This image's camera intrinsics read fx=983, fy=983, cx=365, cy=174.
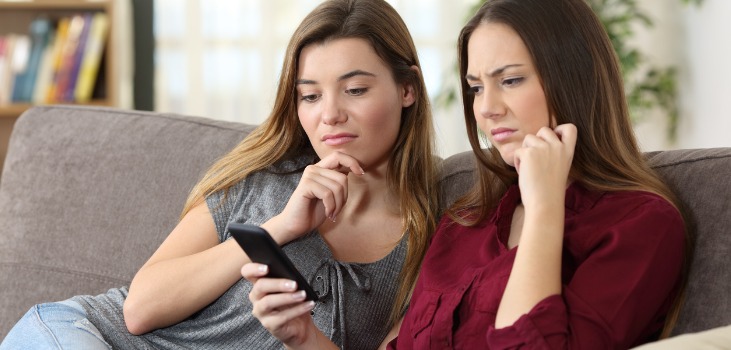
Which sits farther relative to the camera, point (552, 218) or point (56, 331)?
point (56, 331)

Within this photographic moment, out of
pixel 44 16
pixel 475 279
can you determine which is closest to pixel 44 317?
pixel 475 279

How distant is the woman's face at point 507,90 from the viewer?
4.86ft

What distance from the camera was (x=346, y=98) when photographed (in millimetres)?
1797

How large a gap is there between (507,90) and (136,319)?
81 centimetres

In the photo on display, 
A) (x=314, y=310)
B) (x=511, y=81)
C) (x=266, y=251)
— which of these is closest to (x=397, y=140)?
(x=314, y=310)

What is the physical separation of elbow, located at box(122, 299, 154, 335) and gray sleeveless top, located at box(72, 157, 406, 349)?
0.06 feet

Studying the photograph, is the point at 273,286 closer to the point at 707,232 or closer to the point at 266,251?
the point at 266,251

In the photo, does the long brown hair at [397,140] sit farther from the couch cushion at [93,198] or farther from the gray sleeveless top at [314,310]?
the couch cushion at [93,198]

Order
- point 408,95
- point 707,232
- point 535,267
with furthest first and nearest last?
point 408,95, point 707,232, point 535,267

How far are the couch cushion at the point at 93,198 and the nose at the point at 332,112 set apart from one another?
0.39 meters

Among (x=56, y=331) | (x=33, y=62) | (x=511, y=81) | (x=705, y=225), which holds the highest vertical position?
(x=511, y=81)

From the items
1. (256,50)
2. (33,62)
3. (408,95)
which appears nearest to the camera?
(408,95)

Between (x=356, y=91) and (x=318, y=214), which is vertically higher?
→ (x=356, y=91)

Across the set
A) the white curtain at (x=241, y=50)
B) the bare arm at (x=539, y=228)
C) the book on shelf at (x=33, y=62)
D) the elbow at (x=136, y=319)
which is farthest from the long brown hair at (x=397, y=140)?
the white curtain at (x=241, y=50)
